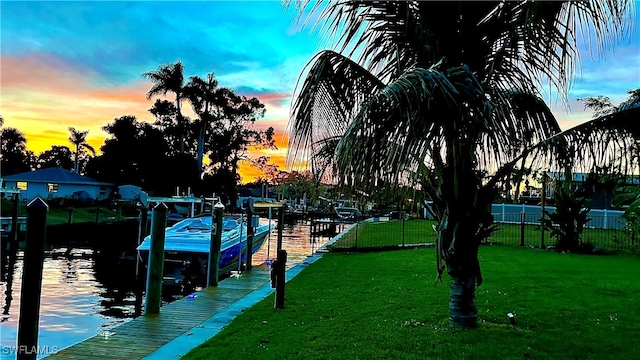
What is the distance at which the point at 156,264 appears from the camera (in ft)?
29.3

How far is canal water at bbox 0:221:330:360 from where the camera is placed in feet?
28.0

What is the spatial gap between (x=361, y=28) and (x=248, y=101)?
171 feet

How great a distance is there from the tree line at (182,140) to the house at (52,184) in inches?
93.9

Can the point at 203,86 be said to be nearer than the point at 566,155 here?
No

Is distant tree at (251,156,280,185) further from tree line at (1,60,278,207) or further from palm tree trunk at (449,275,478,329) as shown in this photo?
palm tree trunk at (449,275,478,329)

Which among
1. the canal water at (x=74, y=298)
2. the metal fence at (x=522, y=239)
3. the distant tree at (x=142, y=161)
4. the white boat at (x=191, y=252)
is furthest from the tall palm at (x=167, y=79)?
the white boat at (x=191, y=252)

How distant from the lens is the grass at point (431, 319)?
5965 mm

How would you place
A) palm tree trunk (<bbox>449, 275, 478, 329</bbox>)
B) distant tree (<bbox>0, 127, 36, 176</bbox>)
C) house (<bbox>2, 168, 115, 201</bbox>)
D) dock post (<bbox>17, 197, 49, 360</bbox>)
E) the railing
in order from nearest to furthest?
dock post (<bbox>17, 197, 49, 360</bbox>)
palm tree trunk (<bbox>449, 275, 478, 329</bbox>)
the railing
house (<bbox>2, 168, 115, 201</bbox>)
distant tree (<bbox>0, 127, 36, 176</bbox>)

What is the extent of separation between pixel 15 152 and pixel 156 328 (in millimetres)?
75793

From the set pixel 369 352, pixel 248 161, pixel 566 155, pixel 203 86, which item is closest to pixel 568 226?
pixel 566 155

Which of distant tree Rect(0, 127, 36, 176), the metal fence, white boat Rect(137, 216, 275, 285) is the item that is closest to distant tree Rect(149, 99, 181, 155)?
distant tree Rect(0, 127, 36, 176)

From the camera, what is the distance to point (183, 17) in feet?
36.2

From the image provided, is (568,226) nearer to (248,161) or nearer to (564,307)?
(564,307)

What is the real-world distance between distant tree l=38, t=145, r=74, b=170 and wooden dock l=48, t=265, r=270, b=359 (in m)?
81.4
